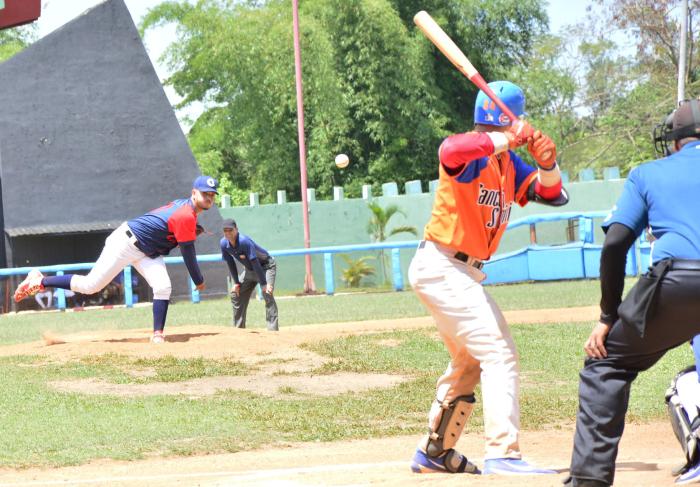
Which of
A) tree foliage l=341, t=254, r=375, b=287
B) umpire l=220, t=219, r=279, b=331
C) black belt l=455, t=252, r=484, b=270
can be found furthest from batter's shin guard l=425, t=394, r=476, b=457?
tree foliage l=341, t=254, r=375, b=287

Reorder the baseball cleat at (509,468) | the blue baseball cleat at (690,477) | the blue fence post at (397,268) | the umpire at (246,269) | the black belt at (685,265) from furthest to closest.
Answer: the blue fence post at (397,268) < the umpire at (246,269) < the baseball cleat at (509,468) < the blue baseball cleat at (690,477) < the black belt at (685,265)

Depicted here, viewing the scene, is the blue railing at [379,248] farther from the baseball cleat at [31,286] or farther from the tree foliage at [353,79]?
the tree foliage at [353,79]

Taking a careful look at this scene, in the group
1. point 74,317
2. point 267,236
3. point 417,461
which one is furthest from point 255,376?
point 267,236

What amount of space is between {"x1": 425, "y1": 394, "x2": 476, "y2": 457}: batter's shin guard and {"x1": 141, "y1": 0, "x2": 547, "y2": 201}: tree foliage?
33.2 meters

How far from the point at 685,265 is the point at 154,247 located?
8887 mm

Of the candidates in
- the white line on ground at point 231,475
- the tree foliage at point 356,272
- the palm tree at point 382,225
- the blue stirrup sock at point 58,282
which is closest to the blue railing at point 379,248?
the tree foliage at point 356,272

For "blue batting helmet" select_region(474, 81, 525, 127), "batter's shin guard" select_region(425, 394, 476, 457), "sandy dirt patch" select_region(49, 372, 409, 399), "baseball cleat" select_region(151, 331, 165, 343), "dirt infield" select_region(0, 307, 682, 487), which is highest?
"blue batting helmet" select_region(474, 81, 525, 127)

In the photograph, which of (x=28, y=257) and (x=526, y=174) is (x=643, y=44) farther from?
(x=526, y=174)

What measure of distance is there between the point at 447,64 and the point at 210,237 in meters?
15.2

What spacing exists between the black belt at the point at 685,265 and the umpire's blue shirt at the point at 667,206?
2 centimetres

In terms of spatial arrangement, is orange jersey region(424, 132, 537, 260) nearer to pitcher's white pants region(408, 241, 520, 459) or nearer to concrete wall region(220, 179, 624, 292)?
pitcher's white pants region(408, 241, 520, 459)

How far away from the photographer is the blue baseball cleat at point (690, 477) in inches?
212

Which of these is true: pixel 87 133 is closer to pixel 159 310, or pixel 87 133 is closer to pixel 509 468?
pixel 159 310

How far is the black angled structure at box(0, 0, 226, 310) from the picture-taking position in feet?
92.9
